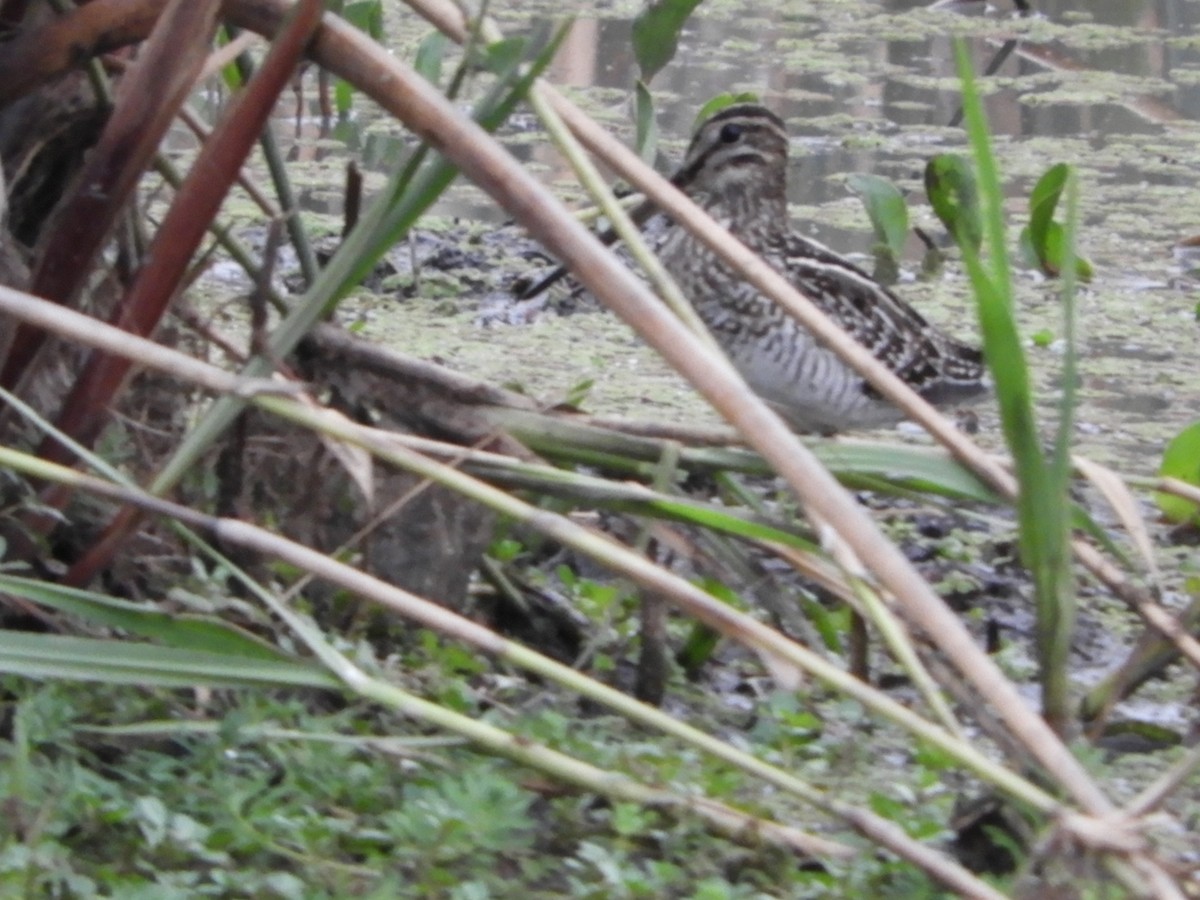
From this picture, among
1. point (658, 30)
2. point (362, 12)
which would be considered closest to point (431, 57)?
point (362, 12)

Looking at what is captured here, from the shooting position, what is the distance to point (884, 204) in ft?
16.0

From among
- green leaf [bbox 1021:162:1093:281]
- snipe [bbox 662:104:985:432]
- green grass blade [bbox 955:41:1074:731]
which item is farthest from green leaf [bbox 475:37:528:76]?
green leaf [bbox 1021:162:1093:281]

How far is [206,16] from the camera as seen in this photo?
2301mm

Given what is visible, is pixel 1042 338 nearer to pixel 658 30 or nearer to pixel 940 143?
pixel 658 30

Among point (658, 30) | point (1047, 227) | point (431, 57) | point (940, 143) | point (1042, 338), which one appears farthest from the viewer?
point (940, 143)

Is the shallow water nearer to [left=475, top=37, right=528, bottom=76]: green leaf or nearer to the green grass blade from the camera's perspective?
[left=475, top=37, right=528, bottom=76]: green leaf

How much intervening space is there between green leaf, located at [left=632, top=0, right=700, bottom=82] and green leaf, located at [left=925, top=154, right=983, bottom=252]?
753 millimetres

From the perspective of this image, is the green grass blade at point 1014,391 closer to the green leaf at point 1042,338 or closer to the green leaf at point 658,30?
the green leaf at point 658,30

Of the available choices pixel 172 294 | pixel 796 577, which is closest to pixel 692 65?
pixel 796 577

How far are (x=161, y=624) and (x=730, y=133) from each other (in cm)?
278

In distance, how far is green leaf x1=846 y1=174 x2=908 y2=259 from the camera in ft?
15.9

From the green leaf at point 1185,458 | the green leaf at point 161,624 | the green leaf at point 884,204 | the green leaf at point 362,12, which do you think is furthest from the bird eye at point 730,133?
the green leaf at point 161,624

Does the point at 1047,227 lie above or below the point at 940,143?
below

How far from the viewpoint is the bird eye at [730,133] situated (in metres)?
4.65
